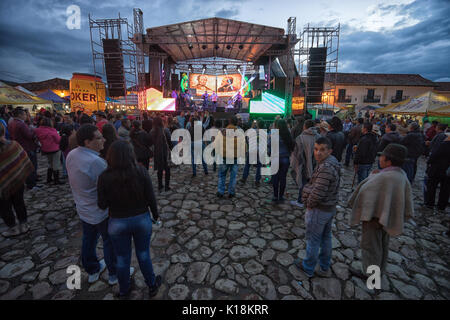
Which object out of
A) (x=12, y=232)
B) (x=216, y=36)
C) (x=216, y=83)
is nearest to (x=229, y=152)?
(x=12, y=232)

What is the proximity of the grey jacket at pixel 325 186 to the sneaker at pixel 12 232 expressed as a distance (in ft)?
16.1

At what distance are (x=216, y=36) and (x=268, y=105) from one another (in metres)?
5.93

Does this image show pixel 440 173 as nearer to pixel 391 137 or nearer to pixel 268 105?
pixel 391 137

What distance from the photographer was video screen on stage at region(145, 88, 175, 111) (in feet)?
42.9

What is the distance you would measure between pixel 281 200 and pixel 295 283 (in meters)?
2.43

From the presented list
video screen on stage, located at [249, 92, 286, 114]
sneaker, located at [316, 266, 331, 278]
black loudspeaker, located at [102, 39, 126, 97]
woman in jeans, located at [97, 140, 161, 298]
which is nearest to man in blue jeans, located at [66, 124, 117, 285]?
woman in jeans, located at [97, 140, 161, 298]

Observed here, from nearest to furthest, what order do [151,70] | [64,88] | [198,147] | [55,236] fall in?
1. [55,236]
2. [198,147]
3. [151,70]
4. [64,88]

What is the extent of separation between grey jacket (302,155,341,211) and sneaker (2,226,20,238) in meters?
4.90

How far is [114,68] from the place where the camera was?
11148mm

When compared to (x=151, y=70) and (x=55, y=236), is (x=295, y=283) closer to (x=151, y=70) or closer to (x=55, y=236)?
(x=55, y=236)

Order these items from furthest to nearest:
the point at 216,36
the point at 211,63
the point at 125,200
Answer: the point at 211,63
the point at 216,36
the point at 125,200
